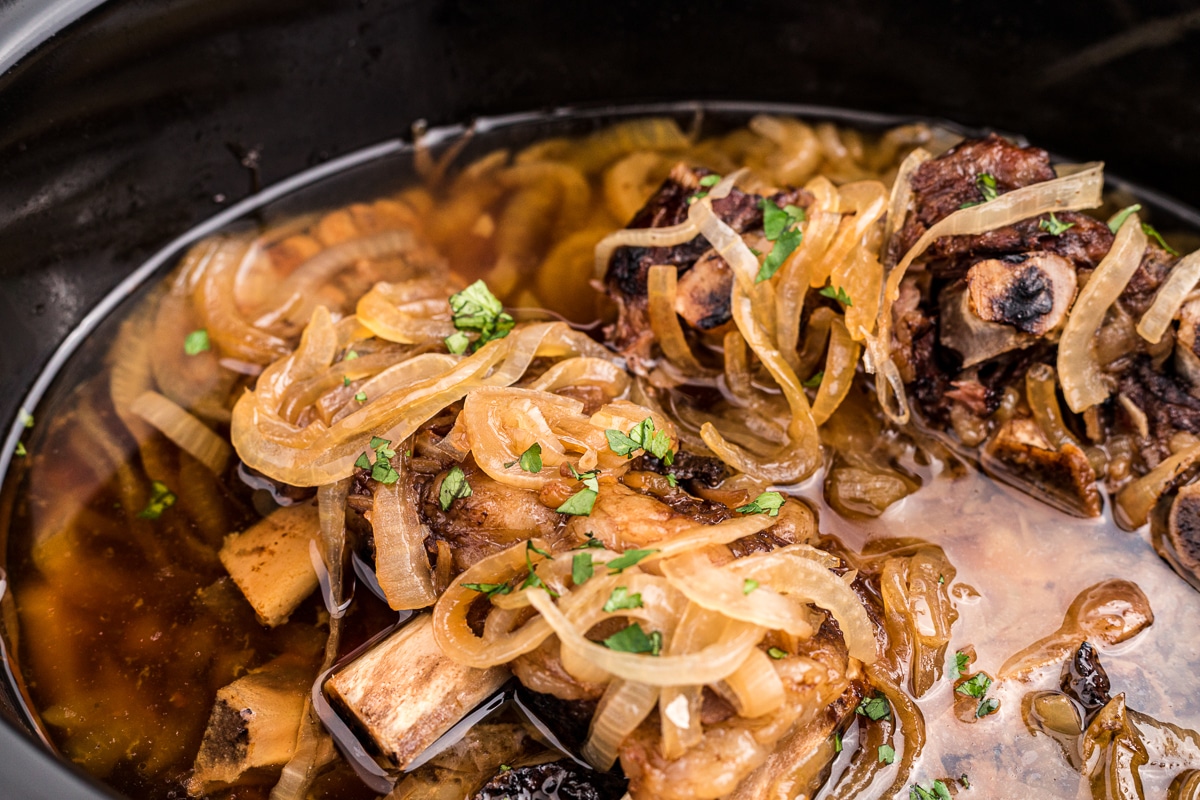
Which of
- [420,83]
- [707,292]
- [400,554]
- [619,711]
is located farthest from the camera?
[420,83]

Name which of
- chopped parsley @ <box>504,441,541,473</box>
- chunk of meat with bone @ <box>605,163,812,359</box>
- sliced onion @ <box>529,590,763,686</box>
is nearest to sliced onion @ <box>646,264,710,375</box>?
chunk of meat with bone @ <box>605,163,812,359</box>

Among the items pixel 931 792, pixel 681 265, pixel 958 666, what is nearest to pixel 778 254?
pixel 681 265

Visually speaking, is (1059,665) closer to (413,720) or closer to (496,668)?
(496,668)

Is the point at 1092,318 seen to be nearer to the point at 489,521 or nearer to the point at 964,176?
the point at 964,176

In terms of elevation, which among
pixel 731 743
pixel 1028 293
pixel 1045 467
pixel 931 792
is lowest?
pixel 931 792

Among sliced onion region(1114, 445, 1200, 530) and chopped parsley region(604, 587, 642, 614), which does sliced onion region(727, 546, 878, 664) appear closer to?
chopped parsley region(604, 587, 642, 614)

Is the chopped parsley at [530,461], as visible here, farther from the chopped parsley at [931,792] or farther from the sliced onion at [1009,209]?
the chopped parsley at [931,792]

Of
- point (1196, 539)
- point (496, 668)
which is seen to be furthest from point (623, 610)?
point (1196, 539)
